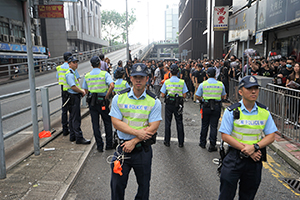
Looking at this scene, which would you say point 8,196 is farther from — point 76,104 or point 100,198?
point 76,104

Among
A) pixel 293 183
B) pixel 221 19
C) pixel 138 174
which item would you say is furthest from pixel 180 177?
pixel 221 19

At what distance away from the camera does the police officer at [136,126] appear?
10.3ft

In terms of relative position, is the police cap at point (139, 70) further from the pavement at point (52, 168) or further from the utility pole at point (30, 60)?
the utility pole at point (30, 60)

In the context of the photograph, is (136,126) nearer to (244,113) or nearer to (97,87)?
(244,113)

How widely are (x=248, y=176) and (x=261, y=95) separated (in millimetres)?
6182

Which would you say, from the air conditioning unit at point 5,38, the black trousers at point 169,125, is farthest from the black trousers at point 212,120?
the air conditioning unit at point 5,38

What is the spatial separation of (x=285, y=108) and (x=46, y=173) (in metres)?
6.17

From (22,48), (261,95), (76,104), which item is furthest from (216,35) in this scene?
(76,104)

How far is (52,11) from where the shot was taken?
7.88 meters

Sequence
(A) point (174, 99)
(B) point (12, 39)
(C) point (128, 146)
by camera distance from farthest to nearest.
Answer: (B) point (12, 39) → (A) point (174, 99) → (C) point (128, 146)

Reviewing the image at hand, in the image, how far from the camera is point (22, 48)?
27734 mm

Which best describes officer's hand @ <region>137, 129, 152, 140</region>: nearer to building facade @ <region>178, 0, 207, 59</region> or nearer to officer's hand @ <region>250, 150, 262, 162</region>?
officer's hand @ <region>250, 150, 262, 162</region>

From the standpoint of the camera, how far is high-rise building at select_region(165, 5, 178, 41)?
17512cm

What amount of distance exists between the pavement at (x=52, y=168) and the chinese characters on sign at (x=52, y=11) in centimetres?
357
